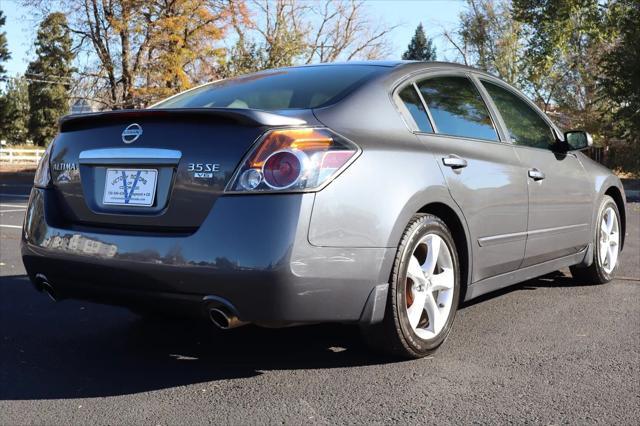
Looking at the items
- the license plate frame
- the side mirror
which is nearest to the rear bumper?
the license plate frame

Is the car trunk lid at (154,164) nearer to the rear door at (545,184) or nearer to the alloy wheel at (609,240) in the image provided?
the rear door at (545,184)

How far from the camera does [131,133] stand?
3.06 metres

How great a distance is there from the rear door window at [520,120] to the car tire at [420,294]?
127 cm

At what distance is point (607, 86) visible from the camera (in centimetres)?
1758

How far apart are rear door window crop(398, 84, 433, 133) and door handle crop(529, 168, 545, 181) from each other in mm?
1011

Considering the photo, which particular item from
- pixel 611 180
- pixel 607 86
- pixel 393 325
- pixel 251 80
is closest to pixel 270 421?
pixel 393 325

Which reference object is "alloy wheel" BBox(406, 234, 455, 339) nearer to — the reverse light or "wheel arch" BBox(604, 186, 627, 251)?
the reverse light

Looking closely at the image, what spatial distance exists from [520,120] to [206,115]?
250 centimetres

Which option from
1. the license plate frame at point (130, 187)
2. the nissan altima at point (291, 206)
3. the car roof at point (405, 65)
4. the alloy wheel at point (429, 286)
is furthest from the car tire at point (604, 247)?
the license plate frame at point (130, 187)

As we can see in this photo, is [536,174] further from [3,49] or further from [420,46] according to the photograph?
[420,46]

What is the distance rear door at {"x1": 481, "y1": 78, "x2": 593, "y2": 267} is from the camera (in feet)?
13.9

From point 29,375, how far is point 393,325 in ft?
5.84

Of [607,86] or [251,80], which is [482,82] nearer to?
[251,80]

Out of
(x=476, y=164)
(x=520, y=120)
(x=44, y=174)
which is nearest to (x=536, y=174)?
(x=520, y=120)
